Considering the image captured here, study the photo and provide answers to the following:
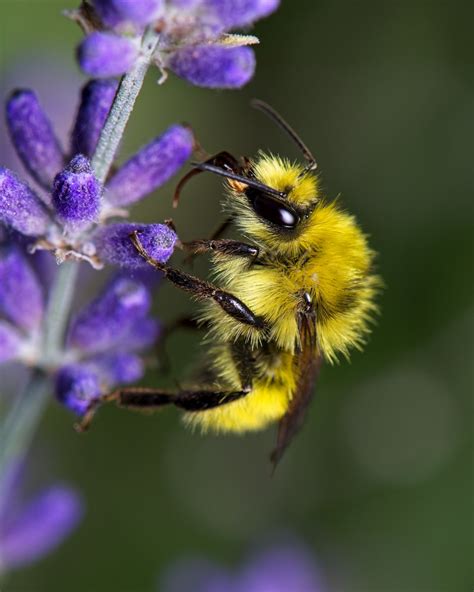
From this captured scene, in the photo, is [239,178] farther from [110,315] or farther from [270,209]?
[110,315]

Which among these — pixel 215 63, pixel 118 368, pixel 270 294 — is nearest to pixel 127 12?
pixel 215 63

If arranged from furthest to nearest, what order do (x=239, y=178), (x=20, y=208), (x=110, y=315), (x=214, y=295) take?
(x=110, y=315) < (x=214, y=295) < (x=239, y=178) < (x=20, y=208)

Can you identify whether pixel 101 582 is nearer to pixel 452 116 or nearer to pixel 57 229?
pixel 57 229

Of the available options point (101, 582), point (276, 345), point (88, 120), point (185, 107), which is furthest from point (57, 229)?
point (185, 107)

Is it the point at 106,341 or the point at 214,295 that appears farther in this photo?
the point at 106,341

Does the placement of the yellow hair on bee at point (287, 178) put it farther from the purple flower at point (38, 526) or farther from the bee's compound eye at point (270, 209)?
the purple flower at point (38, 526)

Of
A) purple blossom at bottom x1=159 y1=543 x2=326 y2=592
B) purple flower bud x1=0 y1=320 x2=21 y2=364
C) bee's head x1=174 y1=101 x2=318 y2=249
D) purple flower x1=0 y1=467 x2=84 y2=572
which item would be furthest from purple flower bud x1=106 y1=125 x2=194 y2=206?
purple blossom at bottom x1=159 y1=543 x2=326 y2=592

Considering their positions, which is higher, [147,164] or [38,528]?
[147,164]
